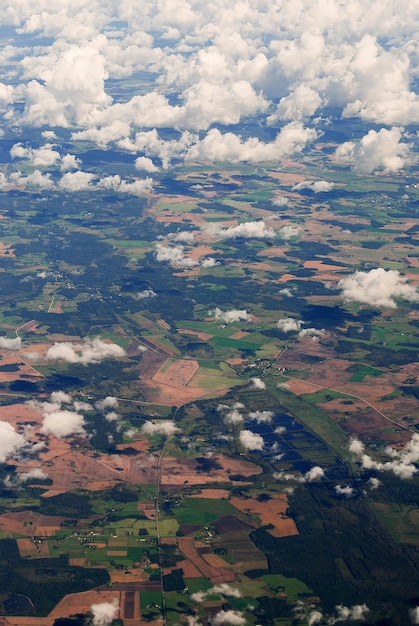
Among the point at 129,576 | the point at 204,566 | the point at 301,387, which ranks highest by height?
the point at 204,566

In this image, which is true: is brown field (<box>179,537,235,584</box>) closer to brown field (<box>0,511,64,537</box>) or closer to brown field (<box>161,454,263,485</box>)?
brown field (<box>161,454,263,485</box>)

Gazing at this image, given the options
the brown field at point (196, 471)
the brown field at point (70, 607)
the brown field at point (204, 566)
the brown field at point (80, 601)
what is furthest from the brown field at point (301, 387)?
the brown field at point (70, 607)

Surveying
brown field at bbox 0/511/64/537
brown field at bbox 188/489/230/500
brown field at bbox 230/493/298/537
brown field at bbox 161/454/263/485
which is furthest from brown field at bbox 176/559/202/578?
brown field at bbox 0/511/64/537

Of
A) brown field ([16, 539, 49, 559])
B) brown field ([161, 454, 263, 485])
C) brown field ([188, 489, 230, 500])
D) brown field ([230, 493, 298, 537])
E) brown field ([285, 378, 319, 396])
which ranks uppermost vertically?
brown field ([16, 539, 49, 559])

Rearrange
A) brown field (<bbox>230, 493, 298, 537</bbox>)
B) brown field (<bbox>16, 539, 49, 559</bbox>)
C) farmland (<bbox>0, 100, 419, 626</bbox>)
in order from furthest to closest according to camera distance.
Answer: brown field (<bbox>230, 493, 298, 537</bbox>), brown field (<bbox>16, 539, 49, 559</bbox>), farmland (<bbox>0, 100, 419, 626</bbox>)

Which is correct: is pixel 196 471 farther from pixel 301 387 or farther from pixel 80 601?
pixel 301 387

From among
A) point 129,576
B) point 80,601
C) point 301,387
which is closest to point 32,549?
point 80,601
